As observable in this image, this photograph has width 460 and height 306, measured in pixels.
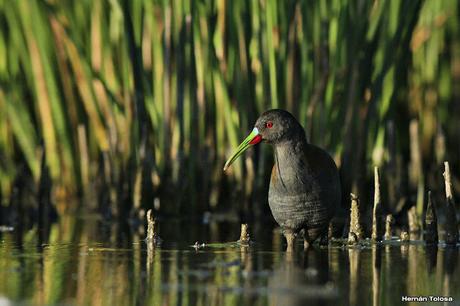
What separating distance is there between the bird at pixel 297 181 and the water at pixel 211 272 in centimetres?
19

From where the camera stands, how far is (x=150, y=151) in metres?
9.73

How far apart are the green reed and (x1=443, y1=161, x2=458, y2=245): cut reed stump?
6.30ft

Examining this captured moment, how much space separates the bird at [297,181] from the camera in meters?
7.28

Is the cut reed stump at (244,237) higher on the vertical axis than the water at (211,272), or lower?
higher

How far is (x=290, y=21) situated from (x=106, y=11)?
5.72 ft

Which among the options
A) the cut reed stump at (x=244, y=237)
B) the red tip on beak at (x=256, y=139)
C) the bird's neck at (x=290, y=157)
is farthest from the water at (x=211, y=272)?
the red tip on beak at (x=256, y=139)

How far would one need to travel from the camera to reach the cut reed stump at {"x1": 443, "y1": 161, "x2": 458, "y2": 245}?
7.39 metres

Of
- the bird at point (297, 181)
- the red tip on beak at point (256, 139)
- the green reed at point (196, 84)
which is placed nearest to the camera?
the bird at point (297, 181)

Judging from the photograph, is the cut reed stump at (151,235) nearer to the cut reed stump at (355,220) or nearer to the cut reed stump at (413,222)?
the cut reed stump at (355,220)

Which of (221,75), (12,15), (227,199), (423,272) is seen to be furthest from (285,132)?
(12,15)

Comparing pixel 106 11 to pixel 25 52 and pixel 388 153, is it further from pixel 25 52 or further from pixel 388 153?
pixel 388 153

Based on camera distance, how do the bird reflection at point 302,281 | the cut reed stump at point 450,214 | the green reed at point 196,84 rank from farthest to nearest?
the green reed at point 196,84 < the cut reed stump at point 450,214 < the bird reflection at point 302,281

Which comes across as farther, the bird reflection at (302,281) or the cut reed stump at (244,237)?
the cut reed stump at (244,237)

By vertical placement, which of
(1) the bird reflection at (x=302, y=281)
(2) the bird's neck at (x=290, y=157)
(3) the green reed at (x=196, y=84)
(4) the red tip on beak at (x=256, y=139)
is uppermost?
(3) the green reed at (x=196, y=84)
